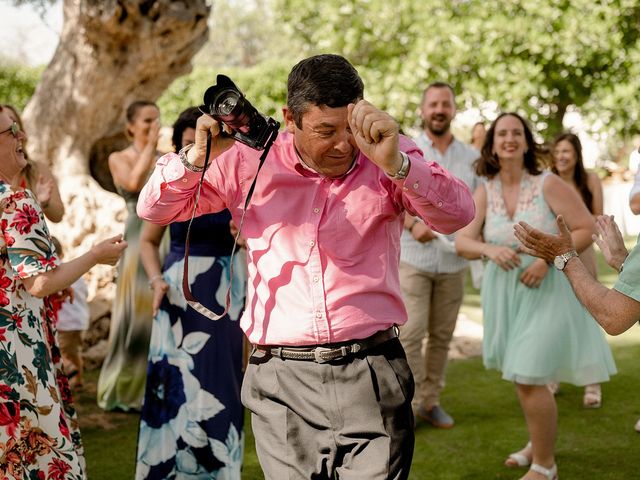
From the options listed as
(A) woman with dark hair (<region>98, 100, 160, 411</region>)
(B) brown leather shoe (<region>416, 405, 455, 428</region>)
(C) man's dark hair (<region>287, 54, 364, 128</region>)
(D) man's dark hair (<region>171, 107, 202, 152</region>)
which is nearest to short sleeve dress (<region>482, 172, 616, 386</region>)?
(B) brown leather shoe (<region>416, 405, 455, 428</region>)

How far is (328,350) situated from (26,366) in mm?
1496

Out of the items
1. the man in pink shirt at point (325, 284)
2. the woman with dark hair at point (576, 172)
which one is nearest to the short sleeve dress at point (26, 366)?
the man in pink shirt at point (325, 284)

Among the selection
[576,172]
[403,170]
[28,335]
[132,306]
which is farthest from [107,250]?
[576,172]

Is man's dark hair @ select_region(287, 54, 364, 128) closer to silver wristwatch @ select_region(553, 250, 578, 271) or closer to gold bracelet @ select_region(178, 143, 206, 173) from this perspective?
gold bracelet @ select_region(178, 143, 206, 173)

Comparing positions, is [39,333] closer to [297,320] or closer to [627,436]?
[297,320]

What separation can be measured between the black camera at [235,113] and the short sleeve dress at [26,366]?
1197 millimetres

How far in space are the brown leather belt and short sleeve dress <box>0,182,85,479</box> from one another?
1260 mm

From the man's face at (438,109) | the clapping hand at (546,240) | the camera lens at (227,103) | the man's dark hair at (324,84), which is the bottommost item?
the clapping hand at (546,240)

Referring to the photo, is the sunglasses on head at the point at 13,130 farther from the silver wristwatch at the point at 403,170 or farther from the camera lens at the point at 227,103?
the silver wristwatch at the point at 403,170

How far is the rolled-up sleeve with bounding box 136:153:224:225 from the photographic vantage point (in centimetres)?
284

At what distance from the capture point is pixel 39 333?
3.74 m

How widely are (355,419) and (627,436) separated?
3706mm

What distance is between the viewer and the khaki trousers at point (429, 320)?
6184 millimetres

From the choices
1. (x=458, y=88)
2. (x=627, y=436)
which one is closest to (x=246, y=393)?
(x=627, y=436)
